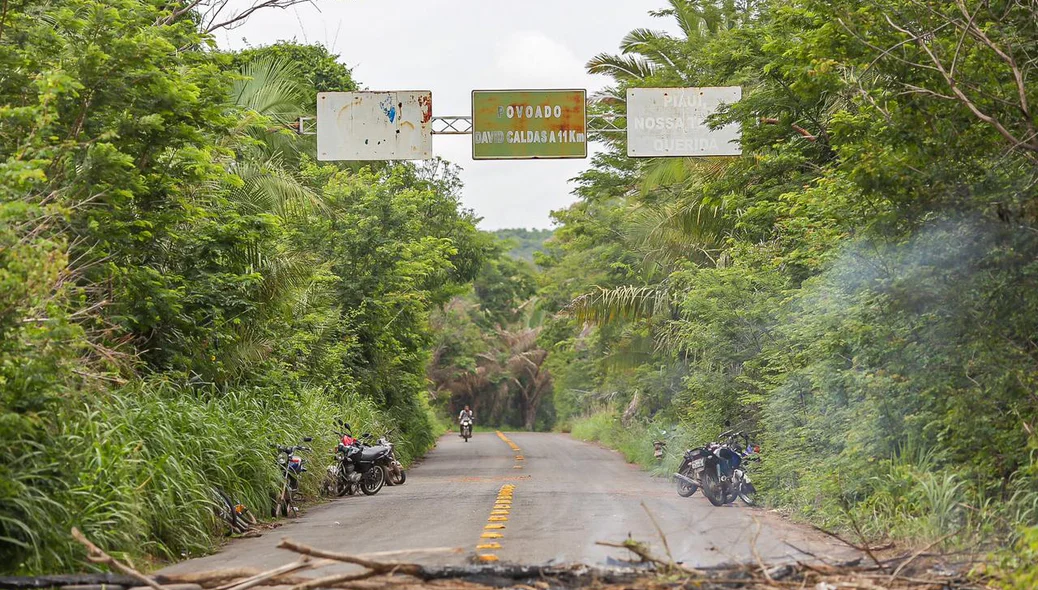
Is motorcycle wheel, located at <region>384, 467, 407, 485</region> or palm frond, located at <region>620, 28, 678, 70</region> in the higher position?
palm frond, located at <region>620, 28, 678, 70</region>

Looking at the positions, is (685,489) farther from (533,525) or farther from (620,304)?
(620,304)

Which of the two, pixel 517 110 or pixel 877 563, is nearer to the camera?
pixel 877 563

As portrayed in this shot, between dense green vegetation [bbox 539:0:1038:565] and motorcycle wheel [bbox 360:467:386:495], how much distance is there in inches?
241

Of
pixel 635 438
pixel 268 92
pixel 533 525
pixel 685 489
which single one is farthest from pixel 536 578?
pixel 635 438

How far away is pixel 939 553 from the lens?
9297 millimetres

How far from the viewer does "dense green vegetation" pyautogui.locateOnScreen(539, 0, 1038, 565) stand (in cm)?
1048

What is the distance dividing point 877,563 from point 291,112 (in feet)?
59.6

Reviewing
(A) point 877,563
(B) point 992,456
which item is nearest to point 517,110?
(B) point 992,456

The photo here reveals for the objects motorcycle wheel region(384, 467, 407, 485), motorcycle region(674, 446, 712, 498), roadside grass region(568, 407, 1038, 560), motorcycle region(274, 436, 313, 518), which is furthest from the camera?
motorcycle wheel region(384, 467, 407, 485)

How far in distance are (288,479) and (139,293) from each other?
3.17 m

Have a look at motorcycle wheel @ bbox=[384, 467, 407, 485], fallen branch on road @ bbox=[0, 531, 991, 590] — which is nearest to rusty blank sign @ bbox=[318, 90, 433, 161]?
motorcycle wheel @ bbox=[384, 467, 407, 485]

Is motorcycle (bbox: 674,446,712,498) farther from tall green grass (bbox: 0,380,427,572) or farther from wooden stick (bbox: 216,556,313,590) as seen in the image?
wooden stick (bbox: 216,556,313,590)

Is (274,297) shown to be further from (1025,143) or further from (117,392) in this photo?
(1025,143)

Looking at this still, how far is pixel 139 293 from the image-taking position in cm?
1402
